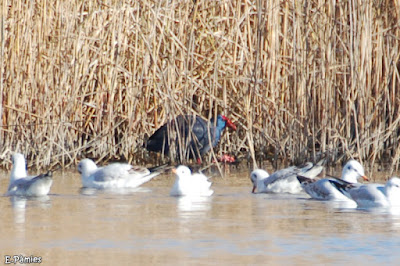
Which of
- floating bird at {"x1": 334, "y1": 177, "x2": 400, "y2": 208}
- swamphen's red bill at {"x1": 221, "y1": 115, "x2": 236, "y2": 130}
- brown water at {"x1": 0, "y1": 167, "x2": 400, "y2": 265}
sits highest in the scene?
swamphen's red bill at {"x1": 221, "y1": 115, "x2": 236, "y2": 130}

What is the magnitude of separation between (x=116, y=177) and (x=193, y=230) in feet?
9.53

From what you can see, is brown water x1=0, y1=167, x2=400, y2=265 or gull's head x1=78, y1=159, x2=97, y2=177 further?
gull's head x1=78, y1=159, x2=97, y2=177

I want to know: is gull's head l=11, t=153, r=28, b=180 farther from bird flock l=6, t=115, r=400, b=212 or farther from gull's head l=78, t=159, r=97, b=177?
gull's head l=78, t=159, r=97, b=177

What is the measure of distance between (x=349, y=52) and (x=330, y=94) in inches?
20.9

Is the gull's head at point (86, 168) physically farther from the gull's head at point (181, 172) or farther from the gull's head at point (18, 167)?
the gull's head at point (181, 172)

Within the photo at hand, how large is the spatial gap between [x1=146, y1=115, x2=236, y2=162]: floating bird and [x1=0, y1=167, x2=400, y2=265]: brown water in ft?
5.21

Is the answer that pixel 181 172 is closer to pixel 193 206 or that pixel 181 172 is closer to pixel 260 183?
pixel 260 183

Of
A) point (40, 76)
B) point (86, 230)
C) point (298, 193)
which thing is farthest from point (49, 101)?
point (86, 230)

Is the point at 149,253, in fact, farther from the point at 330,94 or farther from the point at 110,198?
the point at 330,94

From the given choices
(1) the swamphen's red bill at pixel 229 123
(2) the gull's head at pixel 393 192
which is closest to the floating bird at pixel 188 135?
(1) the swamphen's red bill at pixel 229 123

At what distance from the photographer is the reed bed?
9.71 m

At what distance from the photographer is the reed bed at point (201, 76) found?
971cm

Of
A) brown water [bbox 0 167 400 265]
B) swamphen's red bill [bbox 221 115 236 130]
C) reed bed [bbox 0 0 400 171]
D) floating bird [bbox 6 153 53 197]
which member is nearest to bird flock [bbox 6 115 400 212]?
floating bird [bbox 6 153 53 197]

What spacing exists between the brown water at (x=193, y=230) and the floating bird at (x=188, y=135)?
5.21ft
